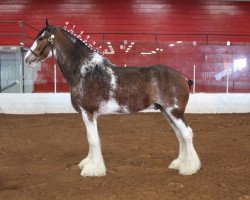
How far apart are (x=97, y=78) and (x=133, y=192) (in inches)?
65.3

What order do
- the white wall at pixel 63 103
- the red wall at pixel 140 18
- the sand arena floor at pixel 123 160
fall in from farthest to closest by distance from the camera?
the red wall at pixel 140 18 → the white wall at pixel 63 103 → the sand arena floor at pixel 123 160

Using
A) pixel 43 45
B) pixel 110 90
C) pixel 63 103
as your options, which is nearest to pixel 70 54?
pixel 43 45

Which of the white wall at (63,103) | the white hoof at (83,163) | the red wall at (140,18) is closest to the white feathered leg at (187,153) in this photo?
the white hoof at (83,163)

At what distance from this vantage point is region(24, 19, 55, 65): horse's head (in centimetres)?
518

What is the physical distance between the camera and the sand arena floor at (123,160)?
169 inches

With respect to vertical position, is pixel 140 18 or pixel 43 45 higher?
pixel 140 18

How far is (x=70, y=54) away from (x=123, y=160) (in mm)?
1937

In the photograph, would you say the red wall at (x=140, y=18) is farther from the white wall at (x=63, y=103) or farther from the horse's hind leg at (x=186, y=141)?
the horse's hind leg at (x=186, y=141)

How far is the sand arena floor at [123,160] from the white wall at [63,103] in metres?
1.39

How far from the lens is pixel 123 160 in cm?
582

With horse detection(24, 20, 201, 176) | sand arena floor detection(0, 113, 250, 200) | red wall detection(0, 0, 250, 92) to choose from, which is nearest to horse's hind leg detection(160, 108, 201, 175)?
horse detection(24, 20, 201, 176)

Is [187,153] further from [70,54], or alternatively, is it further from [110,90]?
[70,54]

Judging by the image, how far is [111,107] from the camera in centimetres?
497

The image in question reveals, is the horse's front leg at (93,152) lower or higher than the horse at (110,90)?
lower
